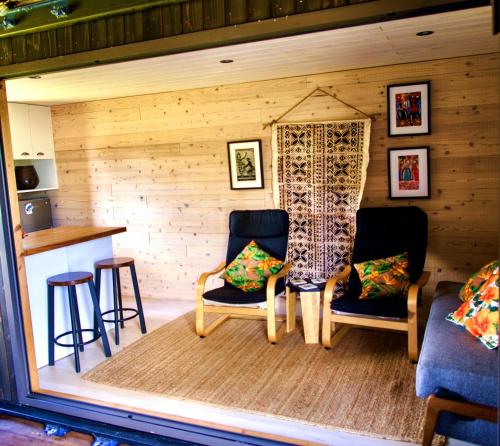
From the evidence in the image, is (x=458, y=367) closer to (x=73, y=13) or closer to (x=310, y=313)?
(x=310, y=313)

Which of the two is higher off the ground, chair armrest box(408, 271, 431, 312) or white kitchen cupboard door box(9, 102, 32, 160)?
white kitchen cupboard door box(9, 102, 32, 160)

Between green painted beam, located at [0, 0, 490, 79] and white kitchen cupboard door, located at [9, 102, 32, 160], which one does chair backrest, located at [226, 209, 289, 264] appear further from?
white kitchen cupboard door, located at [9, 102, 32, 160]

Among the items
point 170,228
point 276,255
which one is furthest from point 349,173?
point 170,228

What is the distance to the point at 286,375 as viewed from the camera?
130 inches

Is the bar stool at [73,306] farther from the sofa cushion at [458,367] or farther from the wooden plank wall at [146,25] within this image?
the sofa cushion at [458,367]

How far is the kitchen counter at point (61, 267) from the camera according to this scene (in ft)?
11.7

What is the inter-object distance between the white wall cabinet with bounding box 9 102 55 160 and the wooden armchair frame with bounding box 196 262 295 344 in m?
2.60

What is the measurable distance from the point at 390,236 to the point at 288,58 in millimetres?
1604

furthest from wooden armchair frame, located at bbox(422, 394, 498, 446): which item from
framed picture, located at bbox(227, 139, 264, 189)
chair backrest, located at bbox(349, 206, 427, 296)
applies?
framed picture, located at bbox(227, 139, 264, 189)

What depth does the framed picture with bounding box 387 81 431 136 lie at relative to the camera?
3904 mm

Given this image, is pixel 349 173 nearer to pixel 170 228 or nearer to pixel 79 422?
pixel 170 228

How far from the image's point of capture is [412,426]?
2598 mm

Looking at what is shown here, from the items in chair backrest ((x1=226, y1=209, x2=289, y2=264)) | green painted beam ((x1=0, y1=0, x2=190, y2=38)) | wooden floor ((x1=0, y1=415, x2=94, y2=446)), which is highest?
green painted beam ((x1=0, y1=0, x2=190, y2=38))

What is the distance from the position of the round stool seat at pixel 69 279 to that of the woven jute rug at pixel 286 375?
66cm
